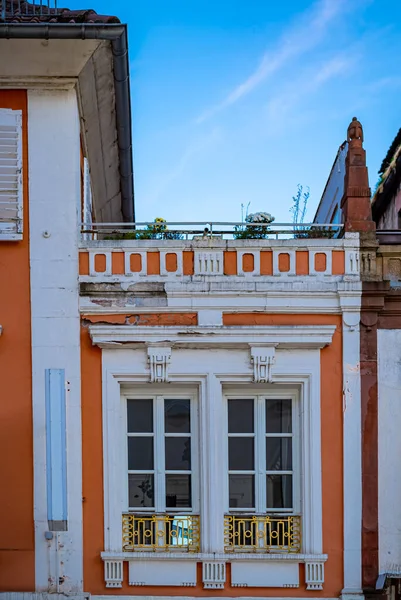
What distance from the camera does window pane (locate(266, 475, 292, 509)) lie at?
7996mm

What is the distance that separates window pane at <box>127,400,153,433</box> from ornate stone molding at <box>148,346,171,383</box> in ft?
1.36

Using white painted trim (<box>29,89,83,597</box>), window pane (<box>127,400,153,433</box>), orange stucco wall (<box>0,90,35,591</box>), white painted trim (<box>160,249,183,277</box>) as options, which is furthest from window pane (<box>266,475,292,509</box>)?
orange stucco wall (<box>0,90,35,591</box>)

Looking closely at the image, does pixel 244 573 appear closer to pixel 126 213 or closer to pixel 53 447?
pixel 53 447

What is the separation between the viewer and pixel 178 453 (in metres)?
8.06

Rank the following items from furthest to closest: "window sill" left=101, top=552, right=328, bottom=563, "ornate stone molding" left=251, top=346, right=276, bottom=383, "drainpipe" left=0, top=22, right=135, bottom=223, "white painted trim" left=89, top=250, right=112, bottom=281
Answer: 1. "white painted trim" left=89, top=250, right=112, bottom=281
2. "ornate stone molding" left=251, top=346, right=276, bottom=383
3. "window sill" left=101, top=552, right=328, bottom=563
4. "drainpipe" left=0, top=22, right=135, bottom=223

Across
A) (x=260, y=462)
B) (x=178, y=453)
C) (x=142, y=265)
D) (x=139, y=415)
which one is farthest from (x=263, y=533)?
(x=142, y=265)

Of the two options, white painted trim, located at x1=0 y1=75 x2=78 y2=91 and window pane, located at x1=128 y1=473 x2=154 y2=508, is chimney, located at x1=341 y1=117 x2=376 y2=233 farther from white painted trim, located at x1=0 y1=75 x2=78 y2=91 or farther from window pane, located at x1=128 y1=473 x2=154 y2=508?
window pane, located at x1=128 y1=473 x2=154 y2=508

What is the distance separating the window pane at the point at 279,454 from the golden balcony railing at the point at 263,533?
0.57 meters

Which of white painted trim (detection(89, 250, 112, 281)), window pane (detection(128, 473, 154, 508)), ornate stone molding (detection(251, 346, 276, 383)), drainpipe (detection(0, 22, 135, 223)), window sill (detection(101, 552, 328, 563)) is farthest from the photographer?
window pane (detection(128, 473, 154, 508))

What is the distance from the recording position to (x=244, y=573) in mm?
7785

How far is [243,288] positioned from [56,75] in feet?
10.8

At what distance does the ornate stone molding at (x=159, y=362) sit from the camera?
7.83 metres

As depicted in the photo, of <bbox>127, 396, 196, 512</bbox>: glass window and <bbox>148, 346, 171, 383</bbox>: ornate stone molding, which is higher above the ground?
<bbox>148, 346, 171, 383</bbox>: ornate stone molding

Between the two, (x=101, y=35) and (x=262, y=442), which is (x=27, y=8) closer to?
(x=101, y=35)
